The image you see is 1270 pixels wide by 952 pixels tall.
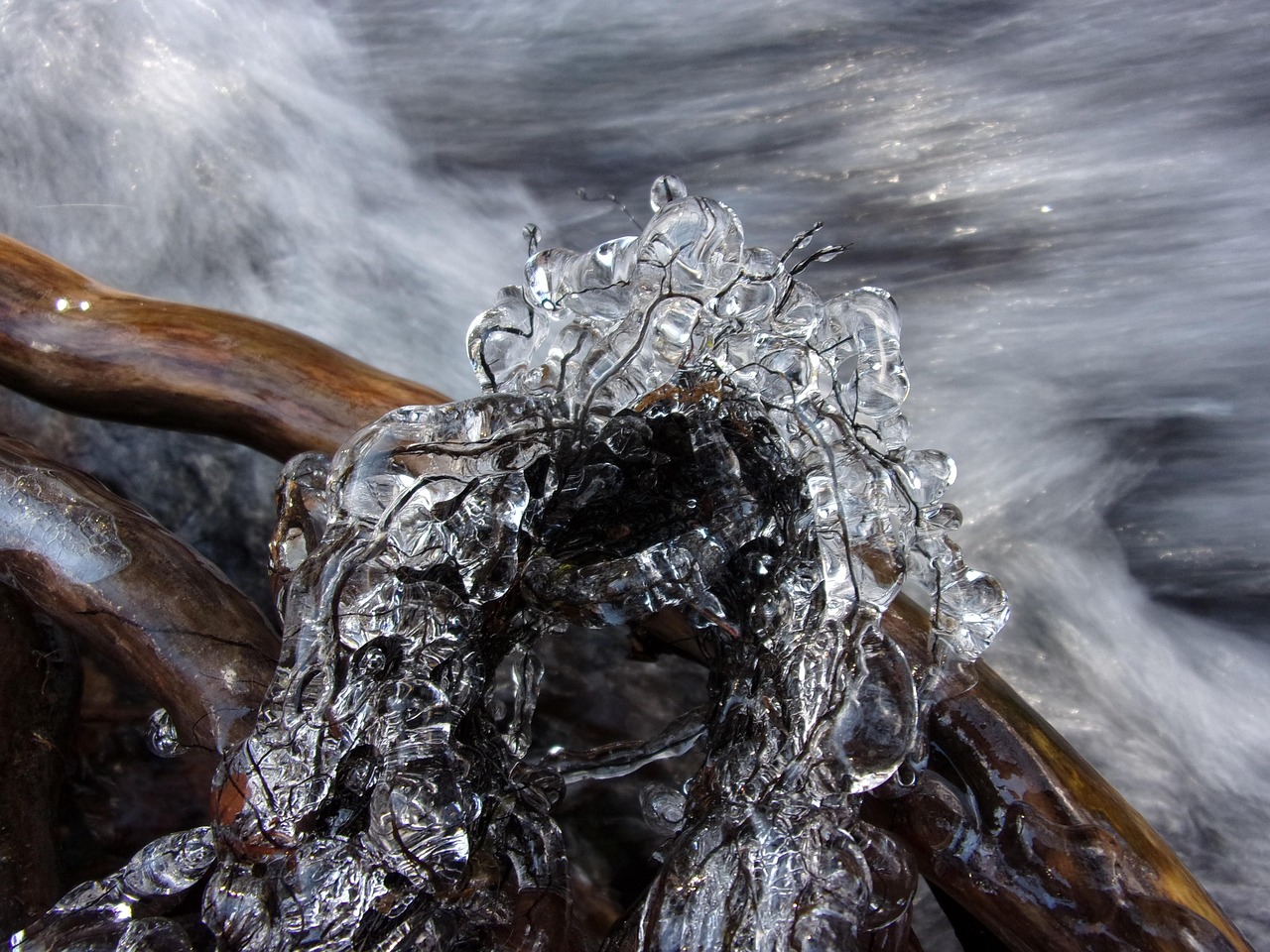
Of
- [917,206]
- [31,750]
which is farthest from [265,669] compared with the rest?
[917,206]

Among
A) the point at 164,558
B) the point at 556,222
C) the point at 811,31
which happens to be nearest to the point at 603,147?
the point at 556,222

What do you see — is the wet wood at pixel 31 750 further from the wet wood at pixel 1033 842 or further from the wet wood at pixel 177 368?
the wet wood at pixel 1033 842

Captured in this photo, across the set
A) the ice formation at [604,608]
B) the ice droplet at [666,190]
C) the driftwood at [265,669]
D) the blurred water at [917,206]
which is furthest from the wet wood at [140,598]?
the ice droplet at [666,190]

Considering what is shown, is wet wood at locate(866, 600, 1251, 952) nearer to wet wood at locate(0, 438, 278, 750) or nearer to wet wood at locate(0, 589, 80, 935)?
wet wood at locate(0, 438, 278, 750)

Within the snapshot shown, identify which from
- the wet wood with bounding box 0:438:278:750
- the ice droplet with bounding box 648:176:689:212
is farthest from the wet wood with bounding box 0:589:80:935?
the ice droplet with bounding box 648:176:689:212

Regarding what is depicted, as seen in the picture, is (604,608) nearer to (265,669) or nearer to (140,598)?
(265,669)

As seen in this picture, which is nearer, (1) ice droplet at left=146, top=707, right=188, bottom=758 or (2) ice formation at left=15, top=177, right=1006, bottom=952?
(2) ice formation at left=15, top=177, right=1006, bottom=952

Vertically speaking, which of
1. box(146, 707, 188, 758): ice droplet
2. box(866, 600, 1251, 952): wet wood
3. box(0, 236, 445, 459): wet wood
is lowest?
box(866, 600, 1251, 952): wet wood
